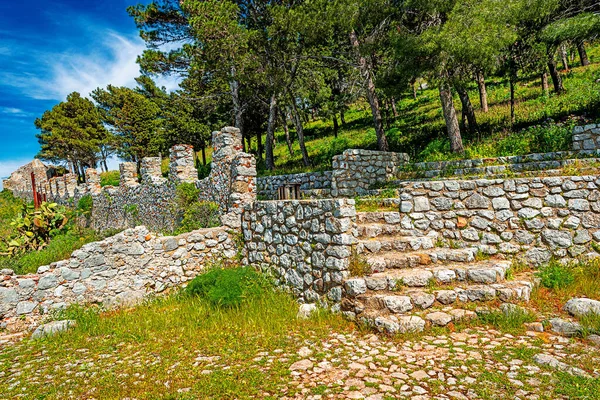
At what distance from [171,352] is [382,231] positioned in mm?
4150

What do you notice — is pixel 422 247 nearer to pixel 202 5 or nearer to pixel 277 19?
pixel 277 19

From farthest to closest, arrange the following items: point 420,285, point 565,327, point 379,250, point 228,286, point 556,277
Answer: point 228,286
point 379,250
point 556,277
point 420,285
point 565,327

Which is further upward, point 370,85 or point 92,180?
point 370,85

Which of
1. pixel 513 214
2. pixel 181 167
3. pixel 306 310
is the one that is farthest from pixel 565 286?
pixel 181 167

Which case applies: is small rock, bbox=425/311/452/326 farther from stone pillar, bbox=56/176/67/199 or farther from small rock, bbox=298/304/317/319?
stone pillar, bbox=56/176/67/199

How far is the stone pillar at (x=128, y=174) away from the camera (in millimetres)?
15296

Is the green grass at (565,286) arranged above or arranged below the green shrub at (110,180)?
below

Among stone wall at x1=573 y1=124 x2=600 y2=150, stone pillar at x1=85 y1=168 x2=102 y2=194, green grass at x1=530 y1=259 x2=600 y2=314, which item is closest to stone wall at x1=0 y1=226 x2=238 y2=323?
green grass at x1=530 y1=259 x2=600 y2=314

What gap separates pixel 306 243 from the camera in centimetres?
630

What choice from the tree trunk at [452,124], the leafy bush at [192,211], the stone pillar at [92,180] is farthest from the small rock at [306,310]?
the stone pillar at [92,180]

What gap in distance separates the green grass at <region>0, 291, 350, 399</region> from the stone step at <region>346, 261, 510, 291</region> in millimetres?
778

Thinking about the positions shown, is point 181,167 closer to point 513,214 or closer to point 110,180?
point 513,214

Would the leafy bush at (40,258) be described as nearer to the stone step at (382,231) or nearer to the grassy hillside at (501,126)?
the stone step at (382,231)

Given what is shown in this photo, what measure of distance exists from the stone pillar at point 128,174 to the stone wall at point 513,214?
1282 cm
